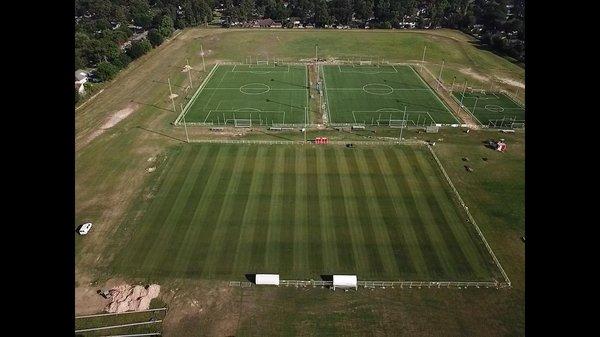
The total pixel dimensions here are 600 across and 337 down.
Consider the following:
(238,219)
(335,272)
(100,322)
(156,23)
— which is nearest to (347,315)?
(335,272)

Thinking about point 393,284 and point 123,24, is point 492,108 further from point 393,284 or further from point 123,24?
point 123,24

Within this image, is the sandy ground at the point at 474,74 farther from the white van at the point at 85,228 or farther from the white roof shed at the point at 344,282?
the white van at the point at 85,228

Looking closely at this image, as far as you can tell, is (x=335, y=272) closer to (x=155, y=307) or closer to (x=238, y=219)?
(x=238, y=219)

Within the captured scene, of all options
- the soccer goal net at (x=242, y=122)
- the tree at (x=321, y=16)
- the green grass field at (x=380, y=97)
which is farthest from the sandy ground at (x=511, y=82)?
the tree at (x=321, y=16)

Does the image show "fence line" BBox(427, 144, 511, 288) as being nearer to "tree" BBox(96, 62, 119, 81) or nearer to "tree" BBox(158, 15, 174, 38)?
"tree" BBox(96, 62, 119, 81)

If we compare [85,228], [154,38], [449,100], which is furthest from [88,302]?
[154,38]
